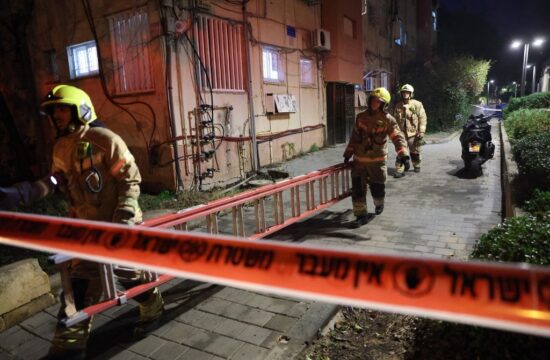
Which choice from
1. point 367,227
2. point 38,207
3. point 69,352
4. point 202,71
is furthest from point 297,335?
point 202,71

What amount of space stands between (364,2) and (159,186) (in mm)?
13308

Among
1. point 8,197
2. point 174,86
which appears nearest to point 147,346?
point 8,197

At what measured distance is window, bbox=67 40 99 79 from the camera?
8.82 meters

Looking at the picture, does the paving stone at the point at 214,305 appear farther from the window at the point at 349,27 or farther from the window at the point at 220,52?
the window at the point at 349,27

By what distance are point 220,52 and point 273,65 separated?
2.53m

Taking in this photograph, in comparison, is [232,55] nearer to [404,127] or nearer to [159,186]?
[159,186]

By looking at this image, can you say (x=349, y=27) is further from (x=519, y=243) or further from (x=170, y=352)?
(x=170, y=352)

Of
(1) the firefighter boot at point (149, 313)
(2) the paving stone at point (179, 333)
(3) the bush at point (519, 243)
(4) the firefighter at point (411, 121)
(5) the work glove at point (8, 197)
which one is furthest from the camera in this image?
(4) the firefighter at point (411, 121)

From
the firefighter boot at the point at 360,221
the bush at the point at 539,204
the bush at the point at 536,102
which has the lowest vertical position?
the firefighter boot at the point at 360,221

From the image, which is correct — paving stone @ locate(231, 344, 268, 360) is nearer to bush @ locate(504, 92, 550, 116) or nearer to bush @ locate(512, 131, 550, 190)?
bush @ locate(512, 131, 550, 190)

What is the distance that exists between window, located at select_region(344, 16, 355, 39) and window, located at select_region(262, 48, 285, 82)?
4.38 m

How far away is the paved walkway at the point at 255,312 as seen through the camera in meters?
2.90

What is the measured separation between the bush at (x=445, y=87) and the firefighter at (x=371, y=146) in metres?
15.4

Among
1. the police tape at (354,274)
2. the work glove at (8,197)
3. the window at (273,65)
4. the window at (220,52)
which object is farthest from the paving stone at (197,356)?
the window at (273,65)
